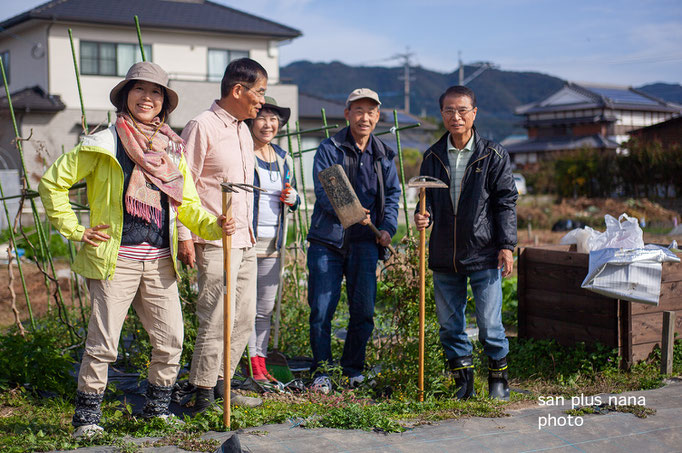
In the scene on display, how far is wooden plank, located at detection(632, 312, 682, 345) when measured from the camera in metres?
4.70

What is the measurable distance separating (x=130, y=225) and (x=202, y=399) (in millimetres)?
1088

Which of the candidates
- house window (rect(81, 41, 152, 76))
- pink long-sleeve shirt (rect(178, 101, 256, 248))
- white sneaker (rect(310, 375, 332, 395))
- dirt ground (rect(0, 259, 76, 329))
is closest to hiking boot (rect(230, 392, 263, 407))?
white sneaker (rect(310, 375, 332, 395))

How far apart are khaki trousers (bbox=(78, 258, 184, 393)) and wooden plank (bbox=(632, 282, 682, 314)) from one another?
320cm

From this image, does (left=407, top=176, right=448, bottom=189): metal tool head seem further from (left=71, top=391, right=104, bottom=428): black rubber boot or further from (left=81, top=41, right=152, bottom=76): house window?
(left=81, top=41, right=152, bottom=76): house window

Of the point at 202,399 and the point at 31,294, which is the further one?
the point at 31,294

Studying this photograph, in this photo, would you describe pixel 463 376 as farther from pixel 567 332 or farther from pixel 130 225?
pixel 130 225

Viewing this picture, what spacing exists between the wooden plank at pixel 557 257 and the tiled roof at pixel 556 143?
123 feet

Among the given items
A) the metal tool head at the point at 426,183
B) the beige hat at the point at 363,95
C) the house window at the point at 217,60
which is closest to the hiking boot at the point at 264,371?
A: the metal tool head at the point at 426,183

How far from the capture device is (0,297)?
8.17 metres

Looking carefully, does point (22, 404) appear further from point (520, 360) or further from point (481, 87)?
point (481, 87)

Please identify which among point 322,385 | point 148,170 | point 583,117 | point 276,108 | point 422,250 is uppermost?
point 583,117

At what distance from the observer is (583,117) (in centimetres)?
4428

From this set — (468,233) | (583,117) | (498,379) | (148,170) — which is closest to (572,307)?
(498,379)

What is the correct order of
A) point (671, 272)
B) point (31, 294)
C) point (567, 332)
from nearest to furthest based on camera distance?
point (671, 272) < point (567, 332) < point (31, 294)
